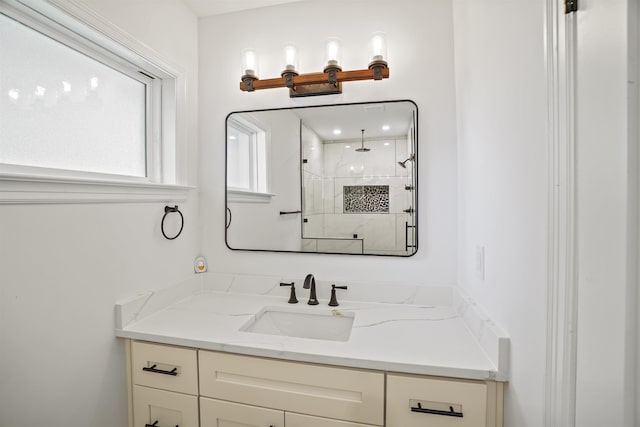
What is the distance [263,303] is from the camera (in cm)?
157

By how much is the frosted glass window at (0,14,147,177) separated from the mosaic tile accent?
1.06 meters

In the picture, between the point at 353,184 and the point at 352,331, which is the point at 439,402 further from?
the point at 353,184

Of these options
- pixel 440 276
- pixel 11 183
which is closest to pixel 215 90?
pixel 11 183

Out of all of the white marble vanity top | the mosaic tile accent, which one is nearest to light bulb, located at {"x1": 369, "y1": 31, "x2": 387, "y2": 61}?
the mosaic tile accent

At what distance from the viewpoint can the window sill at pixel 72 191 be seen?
0.90 meters

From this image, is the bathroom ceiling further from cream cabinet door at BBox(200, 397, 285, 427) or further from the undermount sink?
cream cabinet door at BBox(200, 397, 285, 427)

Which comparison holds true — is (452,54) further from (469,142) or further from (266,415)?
(266,415)

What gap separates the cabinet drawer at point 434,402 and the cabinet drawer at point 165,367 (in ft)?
2.50

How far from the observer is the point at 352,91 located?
1.59 meters

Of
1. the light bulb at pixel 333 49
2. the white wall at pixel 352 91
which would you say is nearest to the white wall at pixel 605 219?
the white wall at pixel 352 91

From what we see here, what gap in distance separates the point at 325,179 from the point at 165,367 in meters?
1.11

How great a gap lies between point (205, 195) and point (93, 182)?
687 millimetres

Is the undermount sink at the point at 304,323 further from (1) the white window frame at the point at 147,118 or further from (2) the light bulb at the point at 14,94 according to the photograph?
(2) the light bulb at the point at 14,94

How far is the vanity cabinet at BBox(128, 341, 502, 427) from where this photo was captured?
99 centimetres
